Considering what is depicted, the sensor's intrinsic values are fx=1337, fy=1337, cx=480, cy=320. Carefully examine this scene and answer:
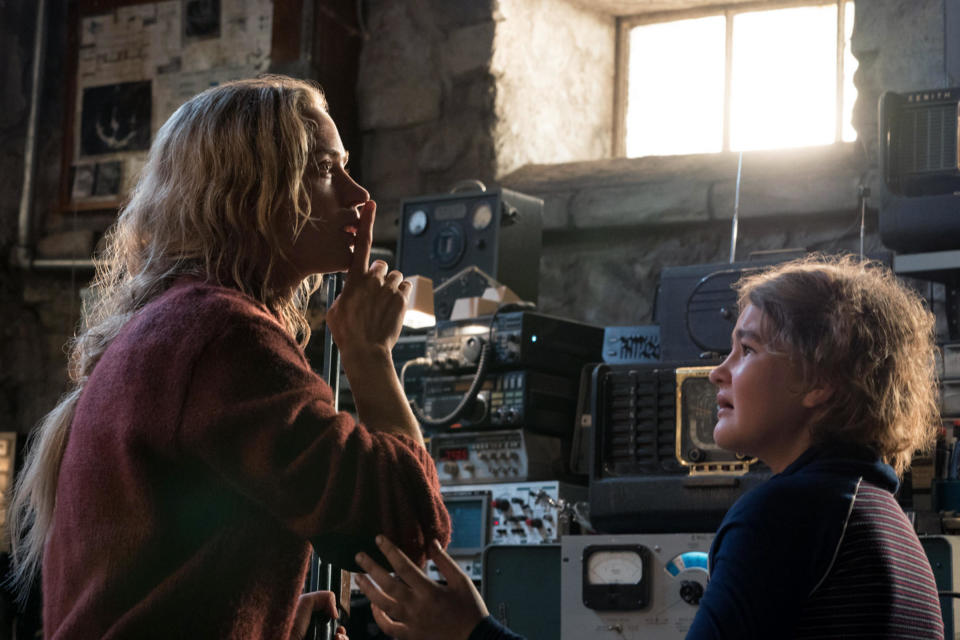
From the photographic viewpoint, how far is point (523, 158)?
5.04 m

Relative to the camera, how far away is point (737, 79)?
195 inches

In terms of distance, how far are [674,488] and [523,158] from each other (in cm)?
232

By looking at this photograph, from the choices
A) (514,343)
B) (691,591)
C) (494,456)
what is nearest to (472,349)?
(514,343)

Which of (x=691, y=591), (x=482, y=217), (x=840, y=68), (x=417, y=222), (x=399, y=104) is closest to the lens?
(x=691, y=591)

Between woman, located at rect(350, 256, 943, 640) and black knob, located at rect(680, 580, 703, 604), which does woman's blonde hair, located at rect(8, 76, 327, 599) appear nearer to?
woman, located at rect(350, 256, 943, 640)

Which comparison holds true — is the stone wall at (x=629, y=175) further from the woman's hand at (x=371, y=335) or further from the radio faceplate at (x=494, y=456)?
the woman's hand at (x=371, y=335)

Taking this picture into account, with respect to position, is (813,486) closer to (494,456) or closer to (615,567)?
(615,567)

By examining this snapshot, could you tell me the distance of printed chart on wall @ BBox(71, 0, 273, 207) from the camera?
202 inches

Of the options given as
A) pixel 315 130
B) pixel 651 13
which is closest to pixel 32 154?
pixel 651 13

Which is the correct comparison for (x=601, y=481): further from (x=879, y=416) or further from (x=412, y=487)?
(x=412, y=487)

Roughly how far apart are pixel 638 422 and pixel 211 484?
196 centimetres

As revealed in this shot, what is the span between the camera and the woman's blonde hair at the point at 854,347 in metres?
1.51

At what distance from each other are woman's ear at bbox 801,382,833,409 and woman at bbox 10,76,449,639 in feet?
1.56

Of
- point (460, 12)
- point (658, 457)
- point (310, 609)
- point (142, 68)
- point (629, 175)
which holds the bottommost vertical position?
point (310, 609)
